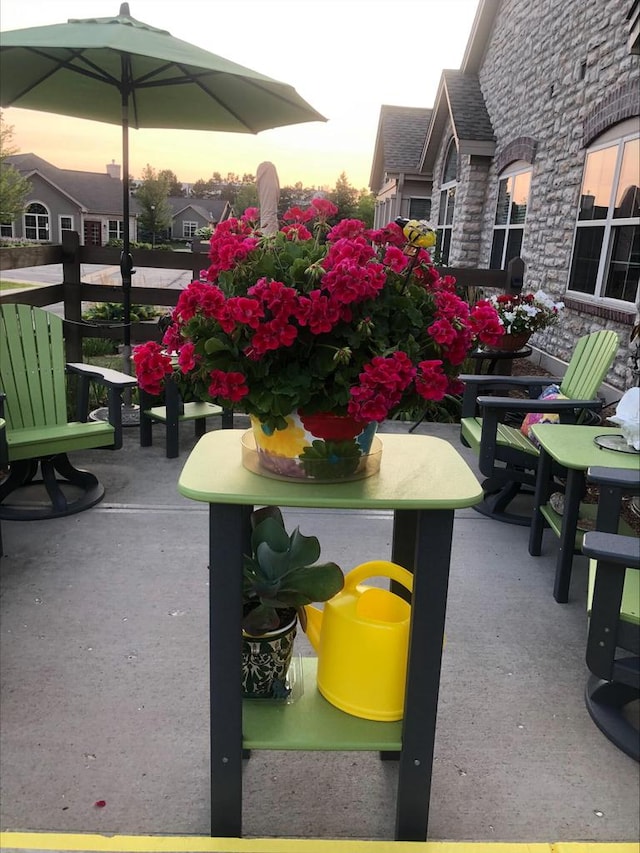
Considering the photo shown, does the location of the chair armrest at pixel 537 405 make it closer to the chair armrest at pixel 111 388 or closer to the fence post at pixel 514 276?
the chair armrest at pixel 111 388

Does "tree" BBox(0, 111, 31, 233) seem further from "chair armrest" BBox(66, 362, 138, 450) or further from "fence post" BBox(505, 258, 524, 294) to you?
"chair armrest" BBox(66, 362, 138, 450)

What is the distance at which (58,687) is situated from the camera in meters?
2.27

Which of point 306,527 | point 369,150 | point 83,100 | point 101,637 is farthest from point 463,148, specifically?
point 369,150

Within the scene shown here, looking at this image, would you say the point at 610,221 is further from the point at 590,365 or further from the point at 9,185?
the point at 9,185

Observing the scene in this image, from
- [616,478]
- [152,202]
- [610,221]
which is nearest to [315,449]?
[616,478]

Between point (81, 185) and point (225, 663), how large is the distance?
189 feet

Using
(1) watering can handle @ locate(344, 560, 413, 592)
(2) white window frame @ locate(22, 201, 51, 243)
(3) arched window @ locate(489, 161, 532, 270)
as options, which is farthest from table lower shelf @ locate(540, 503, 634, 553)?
(2) white window frame @ locate(22, 201, 51, 243)

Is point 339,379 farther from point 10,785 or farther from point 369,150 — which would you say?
point 369,150

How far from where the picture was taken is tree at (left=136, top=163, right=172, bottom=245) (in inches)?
2111

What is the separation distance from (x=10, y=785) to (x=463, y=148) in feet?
35.6

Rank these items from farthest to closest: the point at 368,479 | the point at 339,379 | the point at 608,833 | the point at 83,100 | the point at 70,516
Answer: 1. the point at 83,100
2. the point at 70,516
3. the point at 608,833
4. the point at 368,479
5. the point at 339,379

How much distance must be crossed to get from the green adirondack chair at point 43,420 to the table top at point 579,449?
223cm

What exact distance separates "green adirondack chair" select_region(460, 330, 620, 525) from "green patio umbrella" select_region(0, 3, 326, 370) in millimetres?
2479

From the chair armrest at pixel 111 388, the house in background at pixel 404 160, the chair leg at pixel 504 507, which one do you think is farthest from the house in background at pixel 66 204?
the chair leg at pixel 504 507
